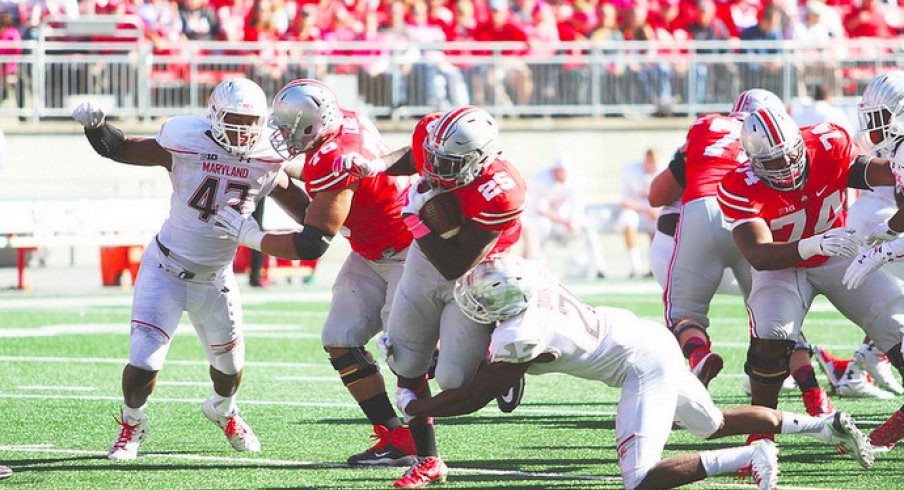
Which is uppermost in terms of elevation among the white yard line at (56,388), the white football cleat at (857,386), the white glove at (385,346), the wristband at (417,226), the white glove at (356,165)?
the white glove at (356,165)

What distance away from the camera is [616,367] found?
5.68m

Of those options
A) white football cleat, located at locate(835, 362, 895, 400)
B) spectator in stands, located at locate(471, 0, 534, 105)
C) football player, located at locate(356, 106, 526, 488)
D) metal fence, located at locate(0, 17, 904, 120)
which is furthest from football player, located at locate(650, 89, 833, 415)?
spectator in stands, located at locate(471, 0, 534, 105)

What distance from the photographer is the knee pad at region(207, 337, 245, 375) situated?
7.07 metres

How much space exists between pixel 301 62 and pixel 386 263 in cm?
1124

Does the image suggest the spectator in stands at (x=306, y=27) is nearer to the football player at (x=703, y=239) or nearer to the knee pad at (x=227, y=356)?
the football player at (x=703, y=239)

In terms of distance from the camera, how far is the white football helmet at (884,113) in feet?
22.3

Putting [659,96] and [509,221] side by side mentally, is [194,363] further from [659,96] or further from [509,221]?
[659,96]

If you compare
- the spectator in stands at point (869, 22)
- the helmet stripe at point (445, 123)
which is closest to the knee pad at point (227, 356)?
the helmet stripe at point (445, 123)

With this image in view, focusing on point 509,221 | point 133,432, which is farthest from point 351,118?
point 133,432

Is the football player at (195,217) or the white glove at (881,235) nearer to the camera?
the white glove at (881,235)

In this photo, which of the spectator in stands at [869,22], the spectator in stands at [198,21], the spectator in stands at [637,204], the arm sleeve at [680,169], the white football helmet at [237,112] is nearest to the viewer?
the white football helmet at [237,112]

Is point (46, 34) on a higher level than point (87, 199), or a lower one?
higher

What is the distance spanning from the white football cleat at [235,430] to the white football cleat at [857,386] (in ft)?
11.3

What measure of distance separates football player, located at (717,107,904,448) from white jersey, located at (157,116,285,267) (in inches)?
79.6
